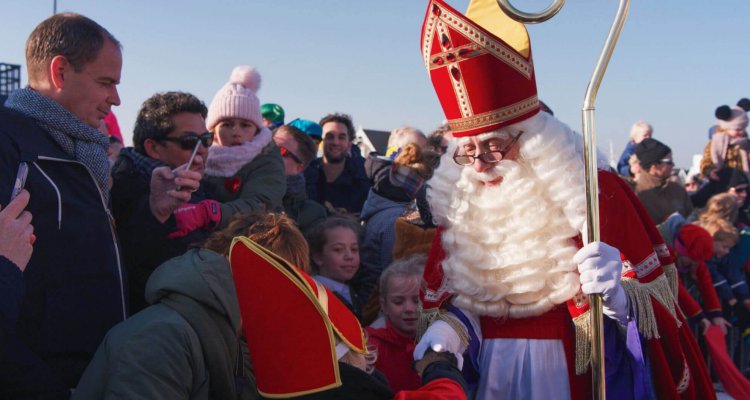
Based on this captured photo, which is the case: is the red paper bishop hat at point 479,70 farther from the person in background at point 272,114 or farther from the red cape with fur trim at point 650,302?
the person in background at point 272,114

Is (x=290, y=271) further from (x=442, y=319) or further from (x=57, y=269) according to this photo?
(x=442, y=319)

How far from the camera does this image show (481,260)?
2686 mm

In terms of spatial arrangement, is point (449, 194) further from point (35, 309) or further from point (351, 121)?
point (351, 121)

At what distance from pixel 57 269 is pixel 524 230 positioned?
161 cm

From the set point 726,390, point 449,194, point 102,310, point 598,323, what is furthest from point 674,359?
point 726,390

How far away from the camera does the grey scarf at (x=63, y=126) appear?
7.59ft

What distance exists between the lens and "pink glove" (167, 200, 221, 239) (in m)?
3.00

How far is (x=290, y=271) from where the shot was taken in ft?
6.30

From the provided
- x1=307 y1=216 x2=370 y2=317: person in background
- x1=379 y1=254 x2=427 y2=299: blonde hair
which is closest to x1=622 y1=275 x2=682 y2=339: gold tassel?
x1=379 y1=254 x2=427 y2=299: blonde hair

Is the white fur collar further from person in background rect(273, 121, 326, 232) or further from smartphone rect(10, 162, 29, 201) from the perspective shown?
smartphone rect(10, 162, 29, 201)

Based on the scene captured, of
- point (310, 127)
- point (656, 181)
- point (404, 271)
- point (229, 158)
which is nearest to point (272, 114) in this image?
point (310, 127)

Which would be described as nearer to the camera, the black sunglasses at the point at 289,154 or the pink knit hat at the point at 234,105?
the pink knit hat at the point at 234,105

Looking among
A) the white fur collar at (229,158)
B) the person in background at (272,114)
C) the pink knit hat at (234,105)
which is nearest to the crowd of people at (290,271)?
the white fur collar at (229,158)

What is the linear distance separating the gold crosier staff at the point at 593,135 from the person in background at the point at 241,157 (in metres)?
1.87
